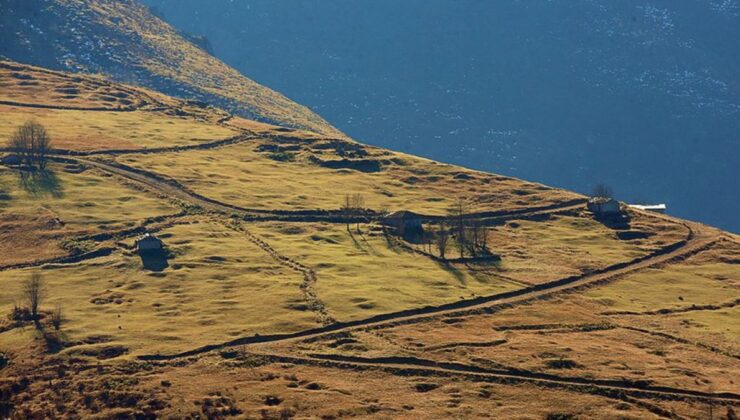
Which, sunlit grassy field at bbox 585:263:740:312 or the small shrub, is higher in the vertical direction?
sunlit grassy field at bbox 585:263:740:312

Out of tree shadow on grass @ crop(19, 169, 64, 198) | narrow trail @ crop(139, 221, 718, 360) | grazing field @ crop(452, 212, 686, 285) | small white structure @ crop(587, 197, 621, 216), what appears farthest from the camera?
small white structure @ crop(587, 197, 621, 216)

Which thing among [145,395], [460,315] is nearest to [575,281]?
A: [460,315]

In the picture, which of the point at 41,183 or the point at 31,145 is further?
the point at 31,145

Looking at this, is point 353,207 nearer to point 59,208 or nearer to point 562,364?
point 59,208

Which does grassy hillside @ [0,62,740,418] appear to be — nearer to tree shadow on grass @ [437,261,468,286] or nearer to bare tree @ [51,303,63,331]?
tree shadow on grass @ [437,261,468,286]

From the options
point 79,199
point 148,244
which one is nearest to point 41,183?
point 79,199

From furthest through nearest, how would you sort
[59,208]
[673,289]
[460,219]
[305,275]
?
[460,219] < [59,208] < [673,289] < [305,275]

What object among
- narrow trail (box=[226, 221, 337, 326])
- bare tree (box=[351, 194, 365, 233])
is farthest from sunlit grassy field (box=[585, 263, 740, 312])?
bare tree (box=[351, 194, 365, 233])

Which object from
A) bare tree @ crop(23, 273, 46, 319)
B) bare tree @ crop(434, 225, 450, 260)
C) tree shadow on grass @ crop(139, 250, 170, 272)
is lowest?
bare tree @ crop(23, 273, 46, 319)
